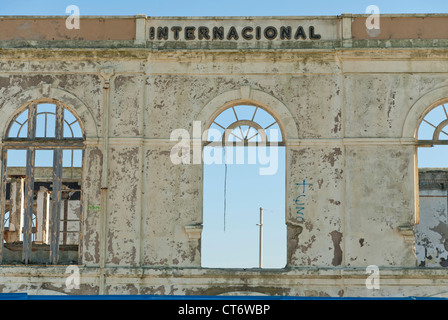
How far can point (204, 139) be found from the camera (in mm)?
17109

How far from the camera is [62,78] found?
56.9 feet

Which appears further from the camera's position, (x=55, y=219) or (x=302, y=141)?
(x=302, y=141)

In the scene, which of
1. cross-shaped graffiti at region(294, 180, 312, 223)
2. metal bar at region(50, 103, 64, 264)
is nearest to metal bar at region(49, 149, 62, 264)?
metal bar at region(50, 103, 64, 264)

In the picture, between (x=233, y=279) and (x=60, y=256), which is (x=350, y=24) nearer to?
(x=233, y=279)

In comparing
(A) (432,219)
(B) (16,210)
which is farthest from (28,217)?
(A) (432,219)

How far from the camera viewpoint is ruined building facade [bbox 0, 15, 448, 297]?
653 inches

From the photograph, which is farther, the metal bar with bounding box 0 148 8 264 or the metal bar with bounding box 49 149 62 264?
the metal bar with bounding box 0 148 8 264

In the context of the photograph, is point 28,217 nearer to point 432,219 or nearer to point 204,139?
point 204,139

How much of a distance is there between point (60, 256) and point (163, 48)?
4738 millimetres

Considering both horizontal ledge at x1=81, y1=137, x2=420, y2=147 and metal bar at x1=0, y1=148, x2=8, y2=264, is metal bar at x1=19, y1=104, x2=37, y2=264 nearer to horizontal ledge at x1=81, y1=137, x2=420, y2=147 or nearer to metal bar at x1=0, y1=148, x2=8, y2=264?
metal bar at x1=0, y1=148, x2=8, y2=264

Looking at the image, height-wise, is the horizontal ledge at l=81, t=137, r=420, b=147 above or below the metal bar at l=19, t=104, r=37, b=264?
above

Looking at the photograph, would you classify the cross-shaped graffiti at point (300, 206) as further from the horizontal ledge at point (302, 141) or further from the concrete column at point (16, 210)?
the concrete column at point (16, 210)
